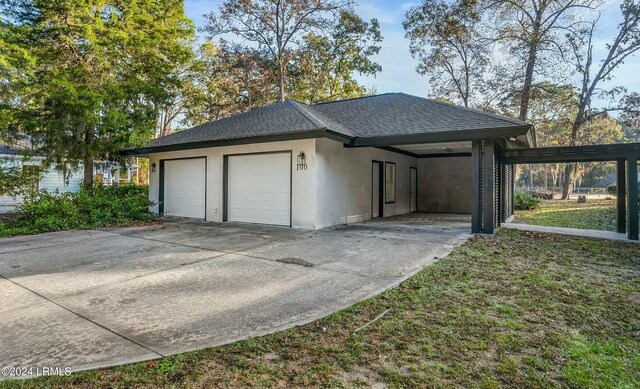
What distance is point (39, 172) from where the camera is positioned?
36.3 ft

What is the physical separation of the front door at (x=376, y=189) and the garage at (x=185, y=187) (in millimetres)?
5603

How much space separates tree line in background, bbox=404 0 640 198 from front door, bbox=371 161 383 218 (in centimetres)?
1428

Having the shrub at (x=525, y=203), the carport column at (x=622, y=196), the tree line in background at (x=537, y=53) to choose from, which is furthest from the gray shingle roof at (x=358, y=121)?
the tree line in background at (x=537, y=53)

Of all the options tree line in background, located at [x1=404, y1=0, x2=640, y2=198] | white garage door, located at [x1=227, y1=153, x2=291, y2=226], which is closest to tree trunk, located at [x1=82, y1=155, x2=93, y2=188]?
white garage door, located at [x1=227, y1=153, x2=291, y2=226]

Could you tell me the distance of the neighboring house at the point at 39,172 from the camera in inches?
432

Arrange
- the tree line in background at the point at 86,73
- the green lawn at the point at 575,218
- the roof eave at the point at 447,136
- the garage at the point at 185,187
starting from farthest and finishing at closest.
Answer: the garage at the point at 185,187
the green lawn at the point at 575,218
the tree line in background at the point at 86,73
the roof eave at the point at 447,136

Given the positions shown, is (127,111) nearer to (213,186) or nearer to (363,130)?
(213,186)

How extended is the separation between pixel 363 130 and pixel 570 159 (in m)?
5.42

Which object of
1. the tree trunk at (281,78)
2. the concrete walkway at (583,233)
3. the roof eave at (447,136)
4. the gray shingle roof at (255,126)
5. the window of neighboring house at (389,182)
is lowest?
the concrete walkway at (583,233)

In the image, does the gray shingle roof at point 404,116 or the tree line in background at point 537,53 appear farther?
the tree line in background at point 537,53

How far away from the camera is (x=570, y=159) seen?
28.2ft

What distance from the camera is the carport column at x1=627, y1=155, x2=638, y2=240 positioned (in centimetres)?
720

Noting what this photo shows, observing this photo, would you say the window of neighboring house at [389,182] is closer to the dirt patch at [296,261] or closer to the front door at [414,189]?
the front door at [414,189]

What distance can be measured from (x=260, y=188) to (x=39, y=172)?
25.6 feet
